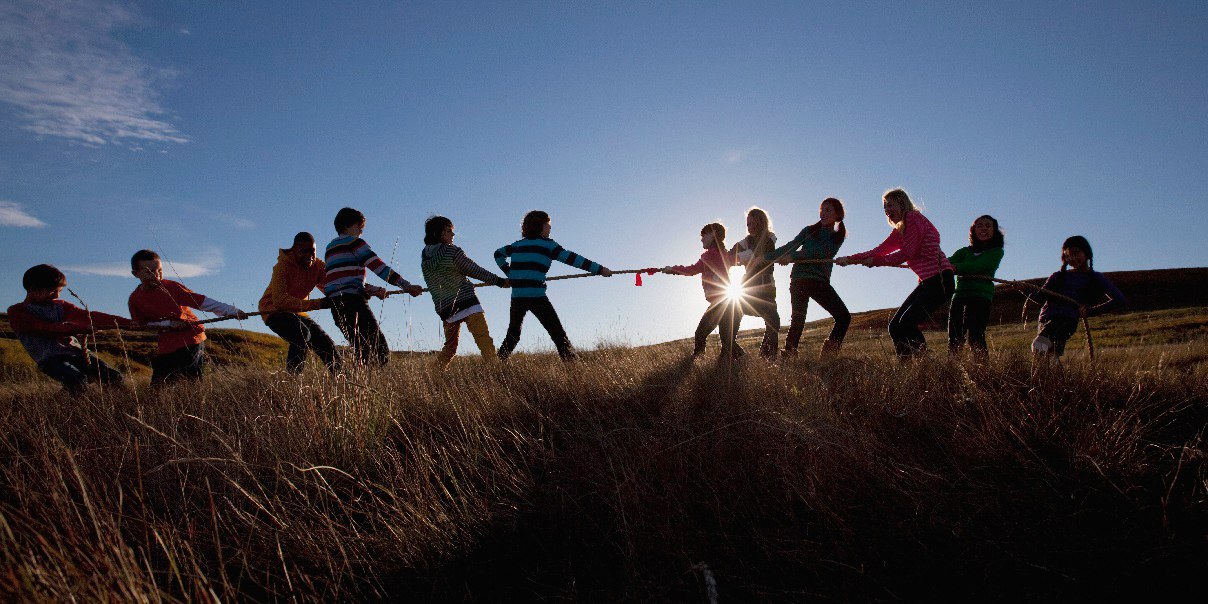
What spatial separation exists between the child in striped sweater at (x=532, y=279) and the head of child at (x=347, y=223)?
178cm

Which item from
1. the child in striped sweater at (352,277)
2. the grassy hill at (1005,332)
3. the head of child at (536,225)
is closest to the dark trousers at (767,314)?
the grassy hill at (1005,332)

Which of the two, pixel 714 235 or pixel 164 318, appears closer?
pixel 164 318

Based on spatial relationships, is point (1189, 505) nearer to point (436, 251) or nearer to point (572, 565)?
point (572, 565)

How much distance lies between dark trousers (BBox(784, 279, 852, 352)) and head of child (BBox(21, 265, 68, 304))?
Answer: 7864 millimetres

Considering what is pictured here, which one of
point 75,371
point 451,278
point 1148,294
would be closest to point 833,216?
point 451,278

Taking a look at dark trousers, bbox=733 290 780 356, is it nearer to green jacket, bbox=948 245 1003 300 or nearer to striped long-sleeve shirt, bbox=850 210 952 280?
striped long-sleeve shirt, bbox=850 210 952 280

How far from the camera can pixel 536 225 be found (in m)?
7.08

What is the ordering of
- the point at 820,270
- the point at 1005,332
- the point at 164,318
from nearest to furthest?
the point at 164,318 < the point at 820,270 < the point at 1005,332

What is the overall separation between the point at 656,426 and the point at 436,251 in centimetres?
429

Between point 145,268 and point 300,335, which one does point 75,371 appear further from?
point 300,335

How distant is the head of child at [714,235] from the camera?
7.49 meters

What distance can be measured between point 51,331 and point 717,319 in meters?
7.30

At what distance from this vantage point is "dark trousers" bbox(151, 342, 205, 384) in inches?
231

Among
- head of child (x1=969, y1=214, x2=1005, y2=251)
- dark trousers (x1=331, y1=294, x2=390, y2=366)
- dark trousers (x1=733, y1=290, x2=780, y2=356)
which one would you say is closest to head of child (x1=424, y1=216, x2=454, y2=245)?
dark trousers (x1=331, y1=294, x2=390, y2=366)
